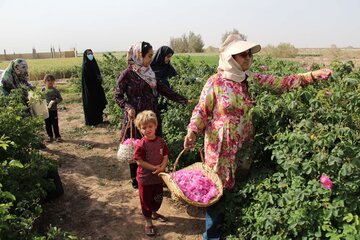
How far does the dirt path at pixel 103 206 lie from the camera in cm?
376

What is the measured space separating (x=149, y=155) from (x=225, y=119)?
976 mm

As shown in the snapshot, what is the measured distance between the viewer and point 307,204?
235 cm

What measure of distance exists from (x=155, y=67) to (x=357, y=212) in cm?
444

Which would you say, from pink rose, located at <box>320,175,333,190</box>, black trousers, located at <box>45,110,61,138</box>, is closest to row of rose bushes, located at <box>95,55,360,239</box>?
pink rose, located at <box>320,175,333,190</box>

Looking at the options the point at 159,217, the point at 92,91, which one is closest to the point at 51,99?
the point at 92,91

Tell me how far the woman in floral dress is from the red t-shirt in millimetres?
547

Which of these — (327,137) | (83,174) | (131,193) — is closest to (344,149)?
(327,137)

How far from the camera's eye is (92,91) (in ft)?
26.8

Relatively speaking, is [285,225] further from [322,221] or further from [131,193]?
[131,193]

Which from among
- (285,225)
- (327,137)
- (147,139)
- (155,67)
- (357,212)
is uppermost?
(155,67)

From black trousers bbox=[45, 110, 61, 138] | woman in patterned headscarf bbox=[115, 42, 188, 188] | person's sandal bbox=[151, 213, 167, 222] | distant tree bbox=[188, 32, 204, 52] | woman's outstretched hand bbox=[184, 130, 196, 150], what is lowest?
person's sandal bbox=[151, 213, 167, 222]

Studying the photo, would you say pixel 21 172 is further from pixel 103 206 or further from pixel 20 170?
pixel 103 206

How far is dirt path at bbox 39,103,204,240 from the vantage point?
148 inches

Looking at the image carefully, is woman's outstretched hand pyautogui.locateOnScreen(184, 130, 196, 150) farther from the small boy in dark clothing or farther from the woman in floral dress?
the small boy in dark clothing
